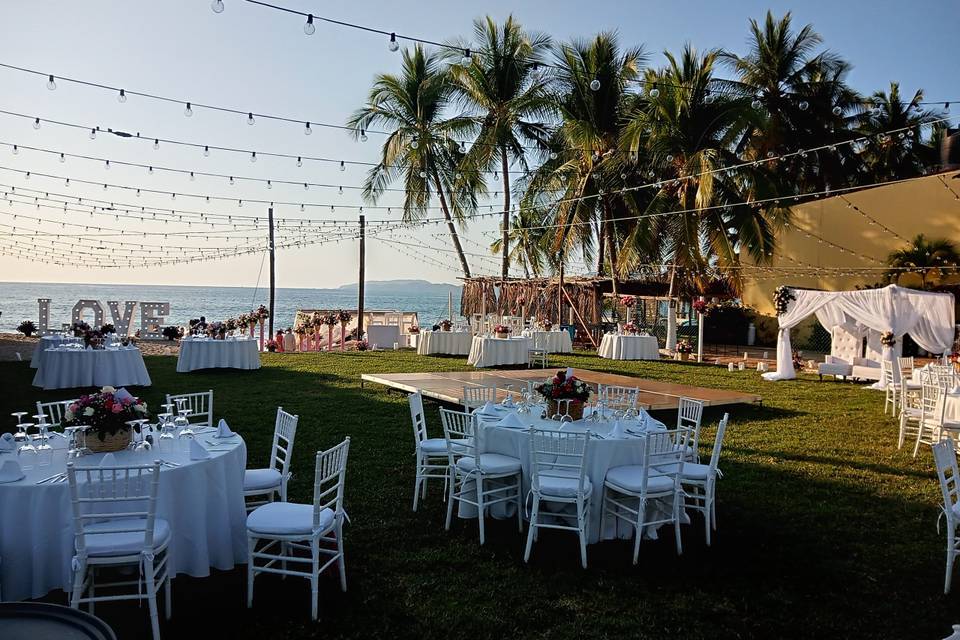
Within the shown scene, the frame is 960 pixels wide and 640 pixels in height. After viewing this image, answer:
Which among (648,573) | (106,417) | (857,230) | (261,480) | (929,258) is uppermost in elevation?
(857,230)

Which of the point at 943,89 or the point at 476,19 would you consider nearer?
the point at 943,89

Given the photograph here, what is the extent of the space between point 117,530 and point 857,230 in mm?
21176

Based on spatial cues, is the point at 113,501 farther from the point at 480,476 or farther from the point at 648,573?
the point at 648,573

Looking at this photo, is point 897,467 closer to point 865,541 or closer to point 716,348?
point 865,541

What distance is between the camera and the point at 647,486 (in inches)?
186

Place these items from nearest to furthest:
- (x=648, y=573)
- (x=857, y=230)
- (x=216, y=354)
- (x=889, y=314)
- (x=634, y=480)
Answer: (x=648, y=573), (x=634, y=480), (x=889, y=314), (x=216, y=354), (x=857, y=230)

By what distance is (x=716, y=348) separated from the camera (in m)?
21.0

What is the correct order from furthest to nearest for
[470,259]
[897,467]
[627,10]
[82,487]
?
[470,259], [627,10], [897,467], [82,487]

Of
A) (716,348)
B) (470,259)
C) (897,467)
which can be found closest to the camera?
(897,467)

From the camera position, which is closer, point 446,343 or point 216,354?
point 216,354

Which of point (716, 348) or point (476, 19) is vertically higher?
point (476, 19)

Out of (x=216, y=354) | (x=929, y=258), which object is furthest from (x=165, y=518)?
(x=929, y=258)

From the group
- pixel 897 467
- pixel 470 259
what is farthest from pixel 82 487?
pixel 470 259

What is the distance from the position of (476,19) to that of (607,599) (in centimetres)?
2113
